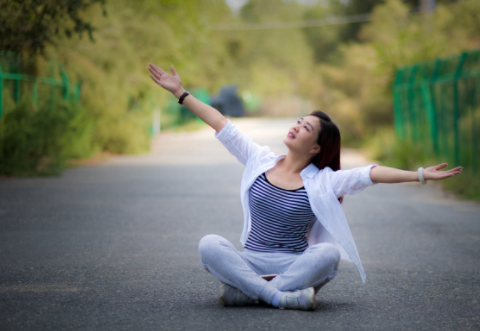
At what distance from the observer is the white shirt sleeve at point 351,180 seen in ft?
13.3

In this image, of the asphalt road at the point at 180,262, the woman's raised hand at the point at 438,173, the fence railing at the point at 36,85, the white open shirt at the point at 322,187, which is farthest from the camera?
the fence railing at the point at 36,85

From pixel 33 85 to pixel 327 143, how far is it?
12.6 metres

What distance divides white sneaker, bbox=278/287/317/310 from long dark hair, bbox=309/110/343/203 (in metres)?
0.67

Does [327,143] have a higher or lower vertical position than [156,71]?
lower

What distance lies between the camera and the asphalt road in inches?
159

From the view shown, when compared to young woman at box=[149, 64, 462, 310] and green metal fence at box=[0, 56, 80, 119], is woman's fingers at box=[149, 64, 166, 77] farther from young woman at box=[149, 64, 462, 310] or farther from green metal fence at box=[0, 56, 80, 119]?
green metal fence at box=[0, 56, 80, 119]

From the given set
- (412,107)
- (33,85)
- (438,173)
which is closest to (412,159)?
(412,107)

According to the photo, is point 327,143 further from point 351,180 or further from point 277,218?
point 277,218

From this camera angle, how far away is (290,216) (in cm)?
426

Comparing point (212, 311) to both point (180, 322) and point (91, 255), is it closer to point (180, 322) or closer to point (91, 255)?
point (180, 322)

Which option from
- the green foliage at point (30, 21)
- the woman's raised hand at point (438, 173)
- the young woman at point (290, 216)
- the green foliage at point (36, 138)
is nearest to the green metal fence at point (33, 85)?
the green foliage at point (36, 138)

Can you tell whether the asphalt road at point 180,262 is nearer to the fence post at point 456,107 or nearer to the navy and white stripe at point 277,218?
the navy and white stripe at point 277,218

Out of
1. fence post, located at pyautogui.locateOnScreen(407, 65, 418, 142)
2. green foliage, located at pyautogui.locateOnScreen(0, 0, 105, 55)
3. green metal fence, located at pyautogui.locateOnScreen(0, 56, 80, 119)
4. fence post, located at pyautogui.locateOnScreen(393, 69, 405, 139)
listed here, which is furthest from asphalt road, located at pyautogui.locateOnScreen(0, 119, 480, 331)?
fence post, located at pyautogui.locateOnScreen(393, 69, 405, 139)

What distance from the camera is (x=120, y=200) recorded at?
9.98 meters
